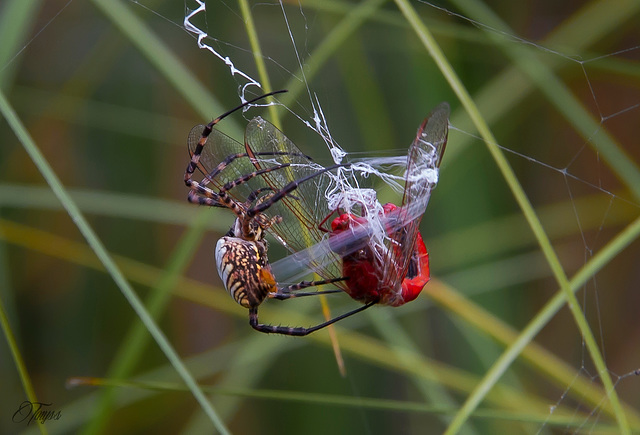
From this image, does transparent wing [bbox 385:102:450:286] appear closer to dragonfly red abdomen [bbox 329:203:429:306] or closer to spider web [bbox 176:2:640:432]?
dragonfly red abdomen [bbox 329:203:429:306]

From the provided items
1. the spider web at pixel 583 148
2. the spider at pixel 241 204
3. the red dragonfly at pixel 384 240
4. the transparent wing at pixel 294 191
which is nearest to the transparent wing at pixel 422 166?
the red dragonfly at pixel 384 240

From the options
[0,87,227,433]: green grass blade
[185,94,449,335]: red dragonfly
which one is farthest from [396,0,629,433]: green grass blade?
[0,87,227,433]: green grass blade

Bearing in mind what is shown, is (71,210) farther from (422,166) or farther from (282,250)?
(282,250)

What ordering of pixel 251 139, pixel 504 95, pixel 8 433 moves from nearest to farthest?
pixel 251 139
pixel 504 95
pixel 8 433

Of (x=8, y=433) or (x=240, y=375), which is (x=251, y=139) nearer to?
(x=240, y=375)

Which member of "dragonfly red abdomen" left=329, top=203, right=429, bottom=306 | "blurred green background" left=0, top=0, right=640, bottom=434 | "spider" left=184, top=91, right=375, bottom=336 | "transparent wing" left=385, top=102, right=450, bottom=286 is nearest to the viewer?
"transparent wing" left=385, top=102, right=450, bottom=286

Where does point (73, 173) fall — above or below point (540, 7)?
below

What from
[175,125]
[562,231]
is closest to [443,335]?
[562,231]
